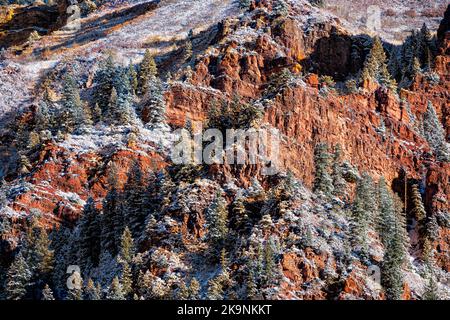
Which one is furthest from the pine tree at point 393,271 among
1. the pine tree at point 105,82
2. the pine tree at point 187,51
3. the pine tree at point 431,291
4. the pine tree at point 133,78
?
the pine tree at point 187,51

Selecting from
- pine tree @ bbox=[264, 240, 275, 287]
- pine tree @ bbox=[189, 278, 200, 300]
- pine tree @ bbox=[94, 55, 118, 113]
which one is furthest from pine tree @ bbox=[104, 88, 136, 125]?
pine tree @ bbox=[189, 278, 200, 300]

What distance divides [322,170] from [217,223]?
51.6 feet

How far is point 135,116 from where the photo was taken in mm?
115750

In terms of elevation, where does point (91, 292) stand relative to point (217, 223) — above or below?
below

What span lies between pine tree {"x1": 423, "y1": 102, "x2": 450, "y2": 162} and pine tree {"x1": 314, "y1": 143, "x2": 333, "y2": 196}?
49.4 ft

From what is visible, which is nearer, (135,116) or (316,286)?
(316,286)

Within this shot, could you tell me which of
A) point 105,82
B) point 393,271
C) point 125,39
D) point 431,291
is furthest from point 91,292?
point 125,39

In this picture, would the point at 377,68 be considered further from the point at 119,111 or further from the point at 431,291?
the point at 431,291

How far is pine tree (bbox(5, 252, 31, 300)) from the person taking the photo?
307 feet

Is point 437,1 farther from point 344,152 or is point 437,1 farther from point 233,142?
point 233,142

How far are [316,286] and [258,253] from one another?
232 inches

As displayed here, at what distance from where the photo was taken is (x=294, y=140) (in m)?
109

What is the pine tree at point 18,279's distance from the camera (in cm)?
9369
